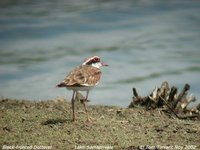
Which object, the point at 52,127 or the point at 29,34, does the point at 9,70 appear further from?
the point at 52,127

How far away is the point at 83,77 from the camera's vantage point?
8875 mm

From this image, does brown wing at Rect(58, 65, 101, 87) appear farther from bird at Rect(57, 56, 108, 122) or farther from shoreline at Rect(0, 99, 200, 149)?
shoreline at Rect(0, 99, 200, 149)

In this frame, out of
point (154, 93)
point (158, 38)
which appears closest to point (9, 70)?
point (158, 38)

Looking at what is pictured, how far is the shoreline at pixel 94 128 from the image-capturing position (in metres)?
7.82

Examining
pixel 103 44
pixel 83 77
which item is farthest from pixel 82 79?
pixel 103 44

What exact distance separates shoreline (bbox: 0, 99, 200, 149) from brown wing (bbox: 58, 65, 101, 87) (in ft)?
1.88

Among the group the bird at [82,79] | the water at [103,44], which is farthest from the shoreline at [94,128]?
the water at [103,44]

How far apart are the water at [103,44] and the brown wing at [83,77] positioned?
159 inches

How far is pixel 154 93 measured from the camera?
10211 mm

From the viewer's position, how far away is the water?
14.9 m

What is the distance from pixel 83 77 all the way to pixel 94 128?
0.87 m

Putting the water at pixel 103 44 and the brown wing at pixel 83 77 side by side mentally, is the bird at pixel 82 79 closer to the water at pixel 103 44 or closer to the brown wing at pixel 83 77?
the brown wing at pixel 83 77

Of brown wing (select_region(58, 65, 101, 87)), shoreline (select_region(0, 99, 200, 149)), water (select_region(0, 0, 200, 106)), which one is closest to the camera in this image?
shoreline (select_region(0, 99, 200, 149))

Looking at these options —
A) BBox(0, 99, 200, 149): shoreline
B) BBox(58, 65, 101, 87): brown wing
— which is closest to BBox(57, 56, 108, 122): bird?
BBox(58, 65, 101, 87): brown wing
